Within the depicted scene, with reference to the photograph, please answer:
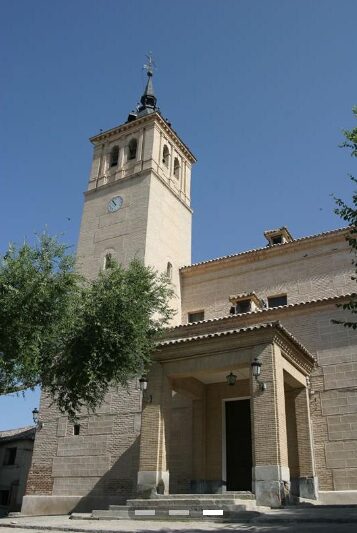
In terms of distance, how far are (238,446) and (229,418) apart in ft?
2.87

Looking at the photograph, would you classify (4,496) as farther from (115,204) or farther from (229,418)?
(229,418)

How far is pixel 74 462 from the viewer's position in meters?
18.6

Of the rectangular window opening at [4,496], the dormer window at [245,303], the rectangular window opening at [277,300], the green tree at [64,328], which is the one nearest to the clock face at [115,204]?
the dormer window at [245,303]

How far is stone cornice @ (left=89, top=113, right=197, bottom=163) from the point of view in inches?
1014

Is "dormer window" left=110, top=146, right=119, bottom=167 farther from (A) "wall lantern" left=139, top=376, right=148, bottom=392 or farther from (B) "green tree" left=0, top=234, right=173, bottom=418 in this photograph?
(A) "wall lantern" left=139, top=376, right=148, bottom=392

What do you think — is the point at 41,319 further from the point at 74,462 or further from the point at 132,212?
the point at 132,212

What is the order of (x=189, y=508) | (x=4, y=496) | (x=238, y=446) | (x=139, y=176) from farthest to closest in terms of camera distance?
(x=4, y=496)
(x=139, y=176)
(x=238, y=446)
(x=189, y=508)

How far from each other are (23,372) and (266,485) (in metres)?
6.04


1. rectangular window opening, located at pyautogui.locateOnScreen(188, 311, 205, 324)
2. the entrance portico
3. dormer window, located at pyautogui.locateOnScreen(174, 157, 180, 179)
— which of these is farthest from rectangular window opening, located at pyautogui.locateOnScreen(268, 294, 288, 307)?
dormer window, located at pyautogui.locateOnScreen(174, 157, 180, 179)

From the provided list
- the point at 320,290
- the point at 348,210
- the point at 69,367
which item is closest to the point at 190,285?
the point at 320,290

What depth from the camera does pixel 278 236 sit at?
2205cm

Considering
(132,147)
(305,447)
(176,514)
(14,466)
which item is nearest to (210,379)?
(305,447)

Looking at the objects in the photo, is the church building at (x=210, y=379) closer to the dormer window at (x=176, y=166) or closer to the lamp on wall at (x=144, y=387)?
the lamp on wall at (x=144, y=387)

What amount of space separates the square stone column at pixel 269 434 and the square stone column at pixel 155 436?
255 centimetres
